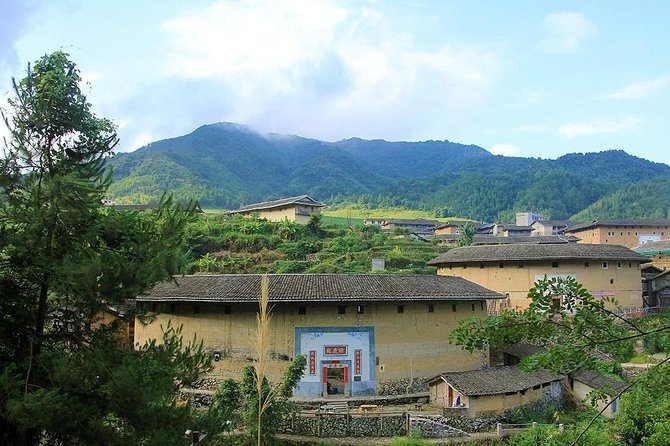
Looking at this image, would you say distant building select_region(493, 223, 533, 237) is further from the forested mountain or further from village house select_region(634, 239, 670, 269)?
the forested mountain

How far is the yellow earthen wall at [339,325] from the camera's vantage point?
57.3ft

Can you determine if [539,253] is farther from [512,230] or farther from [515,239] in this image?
[512,230]

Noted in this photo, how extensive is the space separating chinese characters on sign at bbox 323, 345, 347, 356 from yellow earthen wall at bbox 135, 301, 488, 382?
0.71 meters

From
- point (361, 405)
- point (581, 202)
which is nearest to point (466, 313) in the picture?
point (361, 405)

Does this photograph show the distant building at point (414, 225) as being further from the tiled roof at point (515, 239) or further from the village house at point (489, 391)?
the village house at point (489, 391)

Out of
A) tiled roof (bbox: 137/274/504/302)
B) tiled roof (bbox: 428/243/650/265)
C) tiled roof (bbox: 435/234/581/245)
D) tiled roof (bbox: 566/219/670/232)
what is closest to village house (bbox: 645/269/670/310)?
tiled roof (bbox: 428/243/650/265)

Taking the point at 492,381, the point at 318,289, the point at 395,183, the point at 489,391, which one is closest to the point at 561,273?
the point at 492,381

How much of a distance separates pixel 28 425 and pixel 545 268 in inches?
1022

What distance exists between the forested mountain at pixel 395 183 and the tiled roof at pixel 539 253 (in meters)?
38.0

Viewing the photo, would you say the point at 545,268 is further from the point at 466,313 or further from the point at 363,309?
the point at 363,309

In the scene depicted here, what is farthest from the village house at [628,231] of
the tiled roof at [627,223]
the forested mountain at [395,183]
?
the forested mountain at [395,183]

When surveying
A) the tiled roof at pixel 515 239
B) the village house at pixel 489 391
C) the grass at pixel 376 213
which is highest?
the grass at pixel 376 213

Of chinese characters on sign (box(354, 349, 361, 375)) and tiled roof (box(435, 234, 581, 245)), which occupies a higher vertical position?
tiled roof (box(435, 234, 581, 245))

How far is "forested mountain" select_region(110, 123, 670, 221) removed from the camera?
3314 inches
